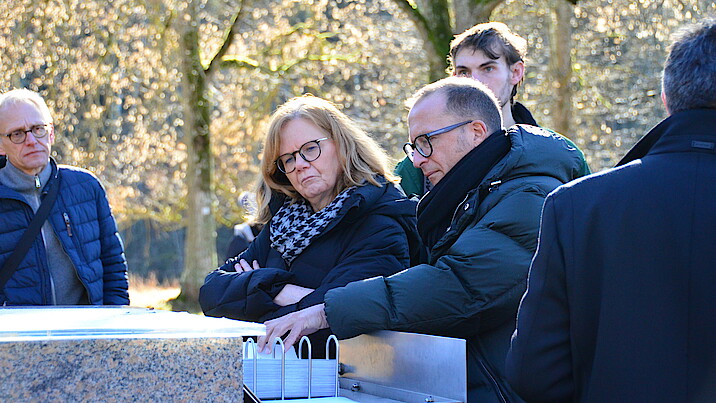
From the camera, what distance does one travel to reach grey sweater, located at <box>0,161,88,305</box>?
462 centimetres

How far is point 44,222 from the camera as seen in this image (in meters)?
4.59

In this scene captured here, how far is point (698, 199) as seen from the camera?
1979 millimetres

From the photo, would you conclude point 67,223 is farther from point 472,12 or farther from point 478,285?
point 472,12

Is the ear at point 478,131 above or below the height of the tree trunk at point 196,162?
above

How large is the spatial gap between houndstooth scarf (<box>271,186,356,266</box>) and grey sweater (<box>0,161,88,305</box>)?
1.53 metres

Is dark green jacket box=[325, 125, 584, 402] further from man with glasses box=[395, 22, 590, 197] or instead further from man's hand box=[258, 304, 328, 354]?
man with glasses box=[395, 22, 590, 197]

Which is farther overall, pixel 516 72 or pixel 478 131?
pixel 516 72

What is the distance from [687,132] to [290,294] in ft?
5.30

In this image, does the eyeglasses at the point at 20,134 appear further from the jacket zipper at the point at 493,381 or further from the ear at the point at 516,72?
the jacket zipper at the point at 493,381

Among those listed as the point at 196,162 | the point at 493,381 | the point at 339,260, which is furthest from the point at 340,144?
the point at 196,162

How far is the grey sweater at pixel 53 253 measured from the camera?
462cm

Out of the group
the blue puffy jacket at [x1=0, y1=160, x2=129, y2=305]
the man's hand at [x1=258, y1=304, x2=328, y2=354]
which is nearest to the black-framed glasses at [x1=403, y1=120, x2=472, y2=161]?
the man's hand at [x1=258, y1=304, x2=328, y2=354]

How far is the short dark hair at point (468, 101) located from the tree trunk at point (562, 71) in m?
11.4

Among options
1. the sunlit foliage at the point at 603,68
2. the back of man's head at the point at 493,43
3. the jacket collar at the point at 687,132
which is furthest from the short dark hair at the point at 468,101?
the sunlit foliage at the point at 603,68
